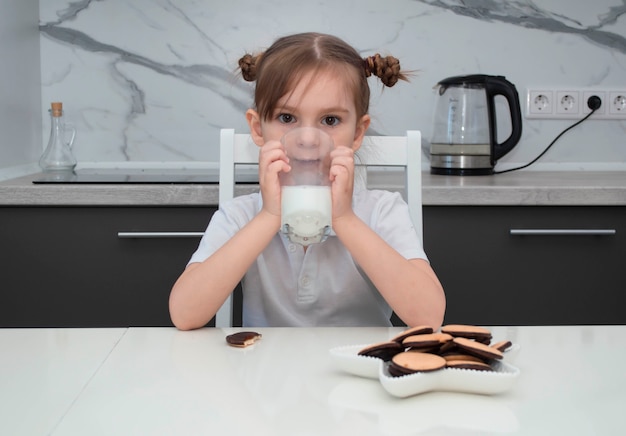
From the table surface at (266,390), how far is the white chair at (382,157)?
42 centimetres

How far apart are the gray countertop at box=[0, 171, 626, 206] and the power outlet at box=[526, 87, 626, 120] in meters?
0.54

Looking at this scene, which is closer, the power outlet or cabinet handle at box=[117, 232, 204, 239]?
cabinet handle at box=[117, 232, 204, 239]

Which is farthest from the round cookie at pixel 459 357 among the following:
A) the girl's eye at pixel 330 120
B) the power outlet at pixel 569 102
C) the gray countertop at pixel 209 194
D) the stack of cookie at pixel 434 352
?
the power outlet at pixel 569 102

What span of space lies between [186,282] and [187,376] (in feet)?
1.04

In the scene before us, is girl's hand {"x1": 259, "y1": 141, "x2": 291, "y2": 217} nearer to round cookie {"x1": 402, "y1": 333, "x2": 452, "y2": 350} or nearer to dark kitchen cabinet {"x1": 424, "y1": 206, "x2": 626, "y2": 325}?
round cookie {"x1": 402, "y1": 333, "x2": 452, "y2": 350}

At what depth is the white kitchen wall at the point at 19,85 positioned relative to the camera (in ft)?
6.31

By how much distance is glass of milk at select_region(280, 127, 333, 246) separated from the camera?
2.81ft

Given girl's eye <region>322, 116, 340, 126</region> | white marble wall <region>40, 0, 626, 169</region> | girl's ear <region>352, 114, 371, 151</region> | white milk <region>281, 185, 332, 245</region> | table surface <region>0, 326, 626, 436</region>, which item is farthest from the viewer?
white marble wall <region>40, 0, 626, 169</region>

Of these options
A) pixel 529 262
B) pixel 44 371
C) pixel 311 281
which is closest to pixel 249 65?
pixel 311 281

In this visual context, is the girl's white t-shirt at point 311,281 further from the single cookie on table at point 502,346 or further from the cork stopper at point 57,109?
the cork stopper at point 57,109

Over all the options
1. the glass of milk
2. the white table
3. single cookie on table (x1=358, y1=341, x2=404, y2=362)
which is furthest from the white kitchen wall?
single cookie on table (x1=358, y1=341, x2=404, y2=362)

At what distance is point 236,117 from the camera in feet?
7.17

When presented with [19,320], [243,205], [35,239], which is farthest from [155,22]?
[243,205]

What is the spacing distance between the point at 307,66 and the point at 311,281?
13.0 inches
